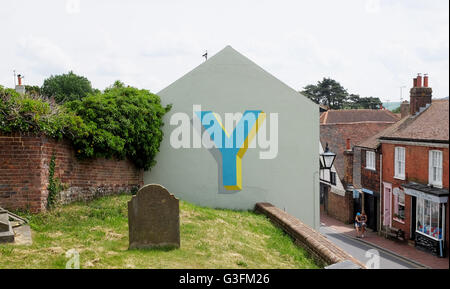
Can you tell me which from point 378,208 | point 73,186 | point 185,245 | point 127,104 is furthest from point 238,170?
point 378,208

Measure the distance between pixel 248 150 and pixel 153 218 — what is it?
30.9ft

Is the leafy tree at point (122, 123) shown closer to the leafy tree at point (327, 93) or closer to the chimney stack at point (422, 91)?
the chimney stack at point (422, 91)

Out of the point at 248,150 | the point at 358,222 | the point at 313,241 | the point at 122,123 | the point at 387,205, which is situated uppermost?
the point at 122,123

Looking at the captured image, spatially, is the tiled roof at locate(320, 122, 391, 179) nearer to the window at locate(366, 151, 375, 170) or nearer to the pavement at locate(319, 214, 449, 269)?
the window at locate(366, 151, 375, 170)

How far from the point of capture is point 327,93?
56062mm

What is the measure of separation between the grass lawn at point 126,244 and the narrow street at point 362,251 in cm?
611

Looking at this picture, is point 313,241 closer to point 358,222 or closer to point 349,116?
point 358,222

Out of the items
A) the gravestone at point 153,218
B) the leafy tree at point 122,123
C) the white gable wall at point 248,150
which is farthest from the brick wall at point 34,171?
the white gable wall at point 248,150

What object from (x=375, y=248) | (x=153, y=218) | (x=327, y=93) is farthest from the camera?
(x=327, y=93)

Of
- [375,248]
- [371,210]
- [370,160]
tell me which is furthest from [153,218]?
[371,210]

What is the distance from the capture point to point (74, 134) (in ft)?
41.0

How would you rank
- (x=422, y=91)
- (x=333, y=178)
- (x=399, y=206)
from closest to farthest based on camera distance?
(x=422, y=91) < (x=399, y=206) < (x=333, y=178)

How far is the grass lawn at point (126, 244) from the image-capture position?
770 centimetres

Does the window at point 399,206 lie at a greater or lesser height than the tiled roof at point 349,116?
lesser
